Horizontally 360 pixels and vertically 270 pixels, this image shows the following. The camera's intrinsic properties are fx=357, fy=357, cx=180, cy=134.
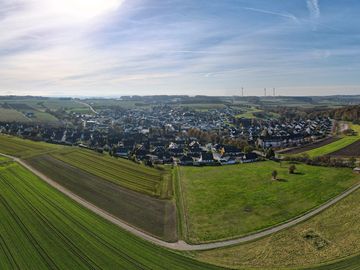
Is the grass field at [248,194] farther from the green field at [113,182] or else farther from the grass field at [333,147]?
the grass field at [333,147]

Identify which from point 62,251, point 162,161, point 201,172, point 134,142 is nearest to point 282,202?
point 201,172

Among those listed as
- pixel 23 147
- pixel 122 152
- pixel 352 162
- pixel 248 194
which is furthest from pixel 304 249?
pixel 23 147

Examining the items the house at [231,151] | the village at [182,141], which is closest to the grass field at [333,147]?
the village at [182,141]

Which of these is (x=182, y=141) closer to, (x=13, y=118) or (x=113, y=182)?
(x=113, y=182)

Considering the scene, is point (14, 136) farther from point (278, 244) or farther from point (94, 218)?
point (278, 244)

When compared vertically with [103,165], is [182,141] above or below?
above

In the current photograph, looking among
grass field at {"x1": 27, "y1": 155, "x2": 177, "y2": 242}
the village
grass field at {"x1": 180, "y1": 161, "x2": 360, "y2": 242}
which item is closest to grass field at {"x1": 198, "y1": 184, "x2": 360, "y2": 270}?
grass field at {"x1": 180, "y1": 161, "x2": 360, "y2": 242}
